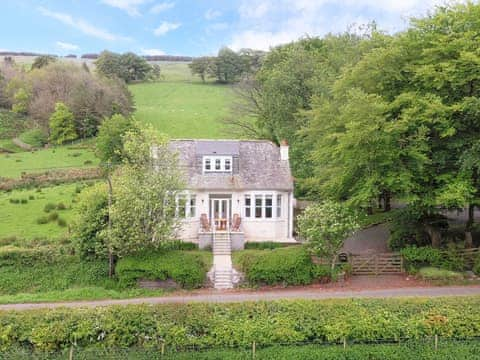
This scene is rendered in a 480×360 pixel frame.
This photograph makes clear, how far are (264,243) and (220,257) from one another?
13.0ft

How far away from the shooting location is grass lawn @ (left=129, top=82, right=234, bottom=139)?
220 ft

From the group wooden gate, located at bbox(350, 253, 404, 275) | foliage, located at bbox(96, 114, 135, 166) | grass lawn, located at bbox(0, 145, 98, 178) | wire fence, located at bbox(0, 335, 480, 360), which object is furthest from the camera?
foliage, located at bbox(96, 114, 135, 166)

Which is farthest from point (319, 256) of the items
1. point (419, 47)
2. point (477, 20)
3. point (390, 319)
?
point (477, 20)

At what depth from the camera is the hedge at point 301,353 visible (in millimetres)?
15555

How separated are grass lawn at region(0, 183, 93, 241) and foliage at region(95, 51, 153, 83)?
2059 inches

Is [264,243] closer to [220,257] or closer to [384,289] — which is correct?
[220,257]

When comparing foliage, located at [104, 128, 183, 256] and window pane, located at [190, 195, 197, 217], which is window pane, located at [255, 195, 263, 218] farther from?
foliage, located at [104, 128, 183, 256]

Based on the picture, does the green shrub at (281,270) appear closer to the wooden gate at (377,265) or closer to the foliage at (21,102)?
the wooden gate at (377,265)

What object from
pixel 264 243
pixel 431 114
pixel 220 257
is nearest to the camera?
pixel 431 114

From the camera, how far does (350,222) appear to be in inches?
949

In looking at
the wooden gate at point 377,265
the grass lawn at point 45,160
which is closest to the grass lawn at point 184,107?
the grass lawn at point 45,160

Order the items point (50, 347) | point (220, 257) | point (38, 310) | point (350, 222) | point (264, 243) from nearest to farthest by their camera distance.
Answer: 1. point (50, 347)
2. point (38, 310)
3. point (350, 222)
4. point (220, 257)
5. point (264, 243)

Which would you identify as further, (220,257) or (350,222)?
(220,257)

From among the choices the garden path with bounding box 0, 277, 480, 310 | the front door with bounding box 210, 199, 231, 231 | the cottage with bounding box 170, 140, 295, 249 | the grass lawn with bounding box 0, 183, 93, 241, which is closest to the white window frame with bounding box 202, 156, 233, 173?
the cottage with bounding box 170, 140, 295, 249
